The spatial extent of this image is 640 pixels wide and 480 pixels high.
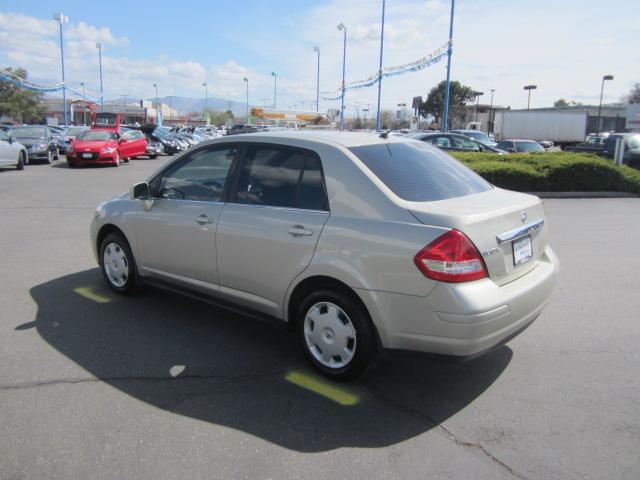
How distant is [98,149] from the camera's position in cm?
2158

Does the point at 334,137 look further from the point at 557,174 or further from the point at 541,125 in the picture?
the point at 541,125

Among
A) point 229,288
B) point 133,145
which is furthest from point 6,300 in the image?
point 133,145

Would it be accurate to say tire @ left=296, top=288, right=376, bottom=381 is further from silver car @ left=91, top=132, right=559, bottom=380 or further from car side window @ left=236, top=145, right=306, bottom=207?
car side window @ left=236, top=145, right=306, bottom=207

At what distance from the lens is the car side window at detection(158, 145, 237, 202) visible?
4.55 metres

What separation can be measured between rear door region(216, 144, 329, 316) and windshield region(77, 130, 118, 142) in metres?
20.1

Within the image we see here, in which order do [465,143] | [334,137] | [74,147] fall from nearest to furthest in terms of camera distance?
1. [334,137]
2. [465,143]
3. [74,147]

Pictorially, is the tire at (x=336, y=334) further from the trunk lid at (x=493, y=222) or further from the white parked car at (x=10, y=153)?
the white parked car at (x=10, y=153)

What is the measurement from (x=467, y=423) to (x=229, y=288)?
2066mm

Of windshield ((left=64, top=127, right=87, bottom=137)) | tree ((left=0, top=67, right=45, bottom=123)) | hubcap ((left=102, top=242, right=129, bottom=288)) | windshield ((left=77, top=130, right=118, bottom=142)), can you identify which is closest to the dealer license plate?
hubcap ((left=102, top=242, right=129, bottom=288))

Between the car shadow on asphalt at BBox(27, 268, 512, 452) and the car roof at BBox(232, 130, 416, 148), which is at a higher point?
the car roof at BBox(232, 130, 416, 148)

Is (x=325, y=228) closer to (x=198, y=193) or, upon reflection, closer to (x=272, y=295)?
(x=272, y=295)

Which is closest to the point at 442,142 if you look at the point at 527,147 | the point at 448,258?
the point at 527,147

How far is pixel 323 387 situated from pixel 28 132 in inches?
910

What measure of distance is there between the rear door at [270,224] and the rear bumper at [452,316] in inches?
25.4
